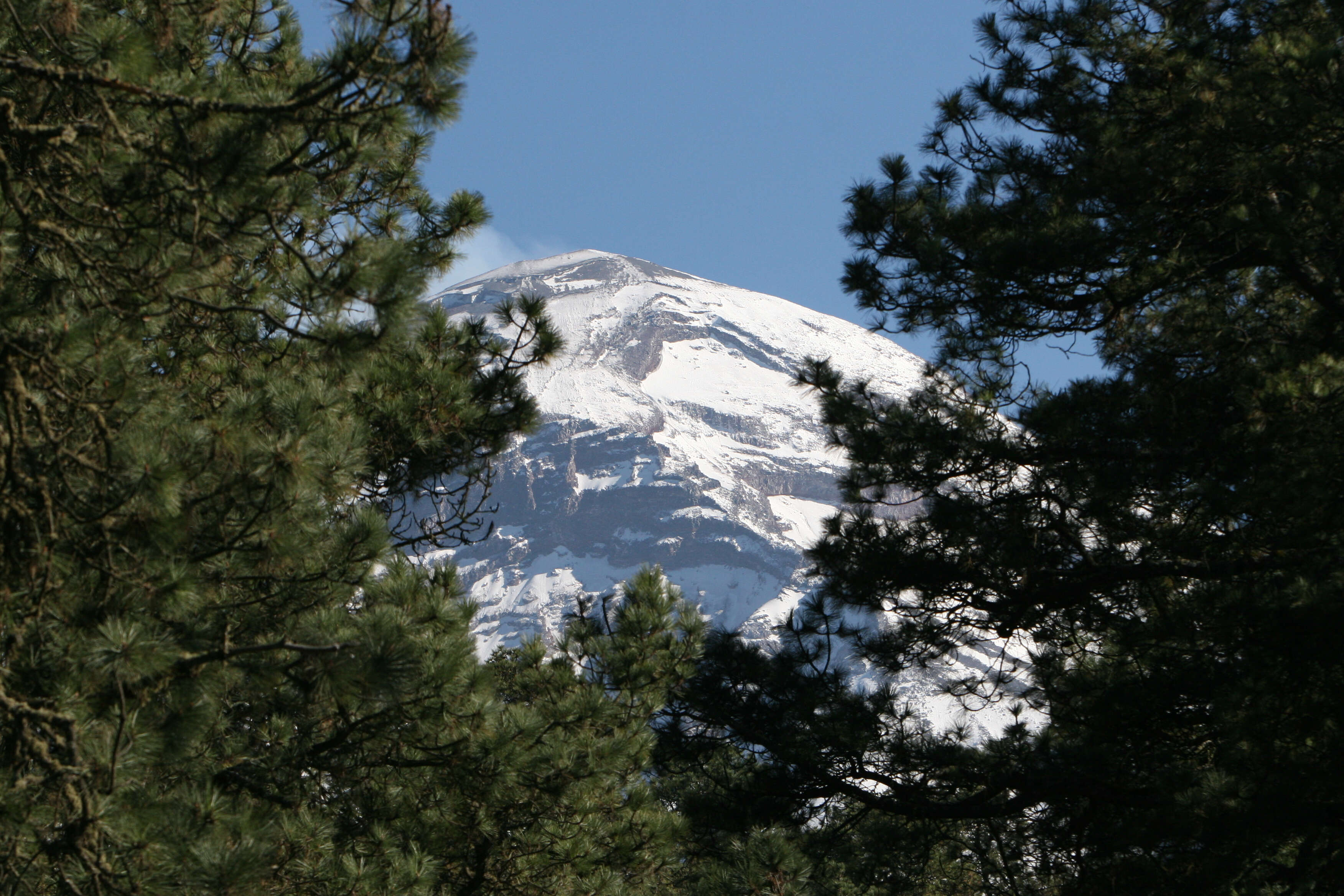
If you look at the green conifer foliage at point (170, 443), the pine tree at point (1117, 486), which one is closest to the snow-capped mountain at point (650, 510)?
the pine tree at point (1117, 486)

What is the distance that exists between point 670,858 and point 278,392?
4246 millimetres

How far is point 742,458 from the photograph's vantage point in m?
193

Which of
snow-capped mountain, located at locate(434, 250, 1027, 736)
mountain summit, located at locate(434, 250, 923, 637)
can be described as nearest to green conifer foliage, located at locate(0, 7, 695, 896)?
snow-capped mountain, located at locate(434, 250, 1027, 736)

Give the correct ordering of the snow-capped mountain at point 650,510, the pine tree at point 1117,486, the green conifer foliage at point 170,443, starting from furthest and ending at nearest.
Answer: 1. the snow-capped mountain at point 650,510
2. the pine tree at point 1117,486
3. the green conifer foliage at point 170,443

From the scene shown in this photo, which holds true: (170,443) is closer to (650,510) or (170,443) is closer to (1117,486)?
(1117,486)

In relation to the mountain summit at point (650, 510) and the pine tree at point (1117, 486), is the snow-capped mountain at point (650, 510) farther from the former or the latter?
the pine tree at point (1117, 486)

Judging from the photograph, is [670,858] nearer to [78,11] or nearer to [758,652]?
[758,652]

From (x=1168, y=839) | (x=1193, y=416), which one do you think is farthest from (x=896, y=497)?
(x=1168, y=839)

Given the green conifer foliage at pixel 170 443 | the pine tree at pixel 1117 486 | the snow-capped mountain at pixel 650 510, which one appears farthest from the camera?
the snow-capped mountain at pixel 650 510

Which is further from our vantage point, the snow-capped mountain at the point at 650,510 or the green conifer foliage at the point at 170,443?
the snow-capped mountain at the point at 650,510

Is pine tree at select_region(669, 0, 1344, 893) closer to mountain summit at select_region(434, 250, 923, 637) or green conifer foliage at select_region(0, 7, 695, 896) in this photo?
green conifer foliage at select_region(0, 7, 695, 896)

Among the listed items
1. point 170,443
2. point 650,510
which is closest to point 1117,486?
point 170,443

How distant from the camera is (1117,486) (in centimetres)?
521

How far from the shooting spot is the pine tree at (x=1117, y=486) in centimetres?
401
